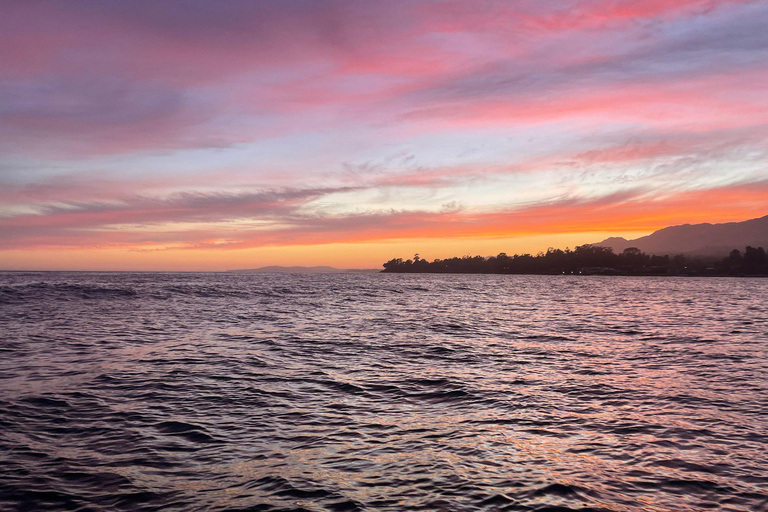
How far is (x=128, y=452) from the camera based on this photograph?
11.6m

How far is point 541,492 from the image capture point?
31.4 ft

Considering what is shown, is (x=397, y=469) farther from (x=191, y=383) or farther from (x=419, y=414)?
(x=191, y=383)

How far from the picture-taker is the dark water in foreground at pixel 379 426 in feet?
31.1

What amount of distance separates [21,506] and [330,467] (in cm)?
601

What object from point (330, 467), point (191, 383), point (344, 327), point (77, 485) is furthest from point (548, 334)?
point (77, 485)

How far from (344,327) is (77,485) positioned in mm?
30789

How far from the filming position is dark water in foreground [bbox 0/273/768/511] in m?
9.49

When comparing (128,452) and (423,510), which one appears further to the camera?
(128,452)

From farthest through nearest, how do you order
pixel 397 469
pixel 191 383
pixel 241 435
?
pixel 191 383, pixel 241 435, pixel 397 469

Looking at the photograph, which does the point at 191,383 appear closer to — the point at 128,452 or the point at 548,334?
the point at 128,452

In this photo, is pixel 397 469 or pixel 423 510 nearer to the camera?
pixel 423 510

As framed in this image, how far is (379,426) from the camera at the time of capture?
45.3 feet

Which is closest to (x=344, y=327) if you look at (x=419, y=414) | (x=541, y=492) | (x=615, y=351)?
(x=615, y=351)

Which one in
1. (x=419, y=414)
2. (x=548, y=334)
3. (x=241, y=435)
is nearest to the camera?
(x=241, y=435)
